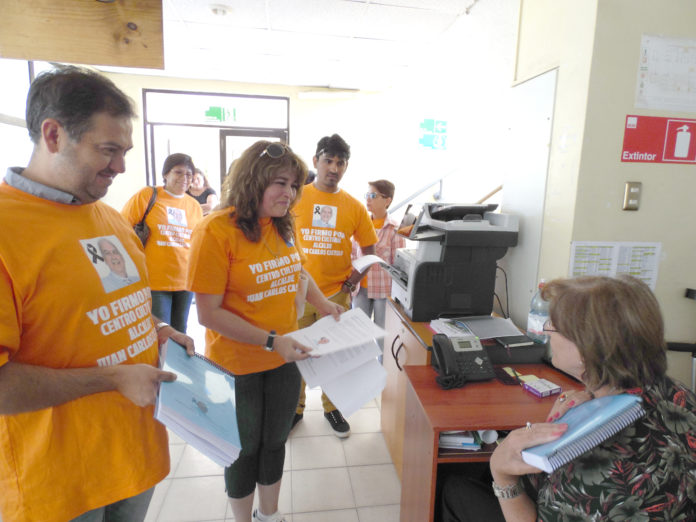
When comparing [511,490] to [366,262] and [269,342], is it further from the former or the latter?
[366,262]

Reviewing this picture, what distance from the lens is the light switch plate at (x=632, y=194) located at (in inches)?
60.8

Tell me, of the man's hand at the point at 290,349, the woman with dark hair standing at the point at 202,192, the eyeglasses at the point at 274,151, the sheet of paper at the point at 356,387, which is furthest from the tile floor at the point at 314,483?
the woman with dark hair standing at the point at 202,192

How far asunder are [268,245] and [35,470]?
2.75 ft

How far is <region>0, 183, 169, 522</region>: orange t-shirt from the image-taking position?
0.74 metres

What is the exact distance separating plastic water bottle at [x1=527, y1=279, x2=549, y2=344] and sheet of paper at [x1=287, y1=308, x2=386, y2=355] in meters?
0.73

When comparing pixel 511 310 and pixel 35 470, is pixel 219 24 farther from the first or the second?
pixel 35 470

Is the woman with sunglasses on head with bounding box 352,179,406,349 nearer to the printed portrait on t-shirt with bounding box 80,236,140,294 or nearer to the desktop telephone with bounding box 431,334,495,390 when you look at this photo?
the desktop telephone with bounding box 431,334,495,390

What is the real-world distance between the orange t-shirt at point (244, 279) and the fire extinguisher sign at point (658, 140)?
1371 mm

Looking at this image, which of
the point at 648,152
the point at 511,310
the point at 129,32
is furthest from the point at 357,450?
the point at 129,32

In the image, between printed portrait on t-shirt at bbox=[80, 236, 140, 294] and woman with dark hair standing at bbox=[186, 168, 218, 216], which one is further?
woman with dark hair standing at bbox=[186, 168, 218, 216]

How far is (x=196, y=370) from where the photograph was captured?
1040 millimetres

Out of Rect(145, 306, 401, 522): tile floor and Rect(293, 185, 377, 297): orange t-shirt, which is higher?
Rect(293, 185, 377, 297): orange t-shirt

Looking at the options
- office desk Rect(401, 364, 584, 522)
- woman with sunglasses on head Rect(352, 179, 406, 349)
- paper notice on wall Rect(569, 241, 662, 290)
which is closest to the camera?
office desk Rect(401, 364, 584, 522)

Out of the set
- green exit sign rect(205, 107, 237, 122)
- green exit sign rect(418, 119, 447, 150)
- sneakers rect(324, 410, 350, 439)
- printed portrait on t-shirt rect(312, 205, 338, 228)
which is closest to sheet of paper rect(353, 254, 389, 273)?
printed portrait on t-shirt rect(312, 205, 338, 228)
